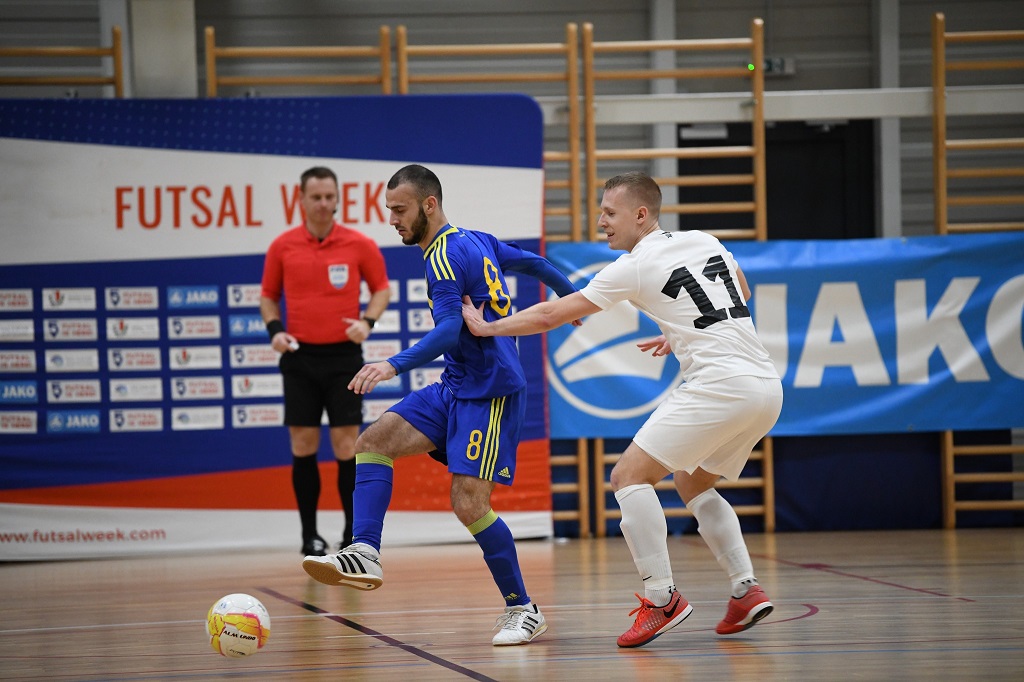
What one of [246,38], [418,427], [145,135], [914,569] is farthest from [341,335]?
[246,38]

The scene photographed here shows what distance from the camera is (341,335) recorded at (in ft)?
20.1

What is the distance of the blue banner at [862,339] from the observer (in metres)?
7.17

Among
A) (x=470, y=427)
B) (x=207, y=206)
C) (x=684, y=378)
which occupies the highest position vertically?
(x=207, y=206)

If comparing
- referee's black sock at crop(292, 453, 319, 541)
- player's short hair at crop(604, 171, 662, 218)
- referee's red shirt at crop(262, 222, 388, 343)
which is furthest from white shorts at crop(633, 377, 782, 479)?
referee's black sock at crop(292, 453, 319, 541)

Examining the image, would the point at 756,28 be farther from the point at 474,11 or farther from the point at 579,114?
the point at 474,11

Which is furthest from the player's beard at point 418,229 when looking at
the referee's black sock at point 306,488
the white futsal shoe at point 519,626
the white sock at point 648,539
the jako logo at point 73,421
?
the jako logo at point 73,421

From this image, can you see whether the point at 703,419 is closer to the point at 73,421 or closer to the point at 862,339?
the point at 862,339

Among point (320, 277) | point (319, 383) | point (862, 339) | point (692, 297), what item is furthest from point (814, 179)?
point (692, 297)

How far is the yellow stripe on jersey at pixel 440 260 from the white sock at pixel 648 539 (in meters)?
0.92

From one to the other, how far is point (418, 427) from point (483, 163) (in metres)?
3.63

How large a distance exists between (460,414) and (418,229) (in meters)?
0.65

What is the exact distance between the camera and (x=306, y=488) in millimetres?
6184

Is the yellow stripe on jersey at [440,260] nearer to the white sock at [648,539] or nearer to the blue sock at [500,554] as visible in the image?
the blue sock at [500,554]

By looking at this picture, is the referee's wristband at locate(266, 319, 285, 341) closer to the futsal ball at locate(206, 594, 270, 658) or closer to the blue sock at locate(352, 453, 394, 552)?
the blue sock at locate(352, 453, 394, 552)
